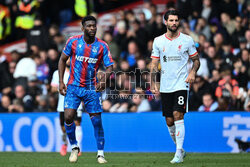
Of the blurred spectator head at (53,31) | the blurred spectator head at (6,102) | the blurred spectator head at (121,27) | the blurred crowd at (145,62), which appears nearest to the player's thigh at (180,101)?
the blurred crowd at (145,62)

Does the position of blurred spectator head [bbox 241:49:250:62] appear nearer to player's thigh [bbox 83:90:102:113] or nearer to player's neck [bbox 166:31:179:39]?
player's neck [bbox 166:31:179:39]

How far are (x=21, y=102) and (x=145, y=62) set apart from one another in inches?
160

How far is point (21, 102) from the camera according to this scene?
19188 mm

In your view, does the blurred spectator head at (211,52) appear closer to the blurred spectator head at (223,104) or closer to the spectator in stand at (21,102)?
the blurred spectator head at (223,104)

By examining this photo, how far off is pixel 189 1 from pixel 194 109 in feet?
16.5

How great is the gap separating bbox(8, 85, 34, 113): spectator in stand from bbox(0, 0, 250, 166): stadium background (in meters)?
0.03

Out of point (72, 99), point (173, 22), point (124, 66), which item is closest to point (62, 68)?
point (72, 99)

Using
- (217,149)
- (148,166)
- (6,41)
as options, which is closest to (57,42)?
(6,41)

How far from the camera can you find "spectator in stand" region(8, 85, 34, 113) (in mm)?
18844

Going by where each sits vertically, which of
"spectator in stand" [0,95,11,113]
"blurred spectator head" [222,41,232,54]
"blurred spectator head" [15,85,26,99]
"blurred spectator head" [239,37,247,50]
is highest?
"blurred spectator head" [239,37,247,50]

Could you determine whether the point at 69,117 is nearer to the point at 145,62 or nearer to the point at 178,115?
the point at 178,115

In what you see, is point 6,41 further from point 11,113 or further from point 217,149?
point 217,149

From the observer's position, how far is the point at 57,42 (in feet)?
70.0

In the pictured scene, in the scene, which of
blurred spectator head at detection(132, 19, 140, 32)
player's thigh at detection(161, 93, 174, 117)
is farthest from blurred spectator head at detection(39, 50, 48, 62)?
player's thigh at detection(161, 93, 174, 117)
